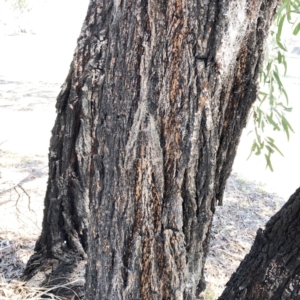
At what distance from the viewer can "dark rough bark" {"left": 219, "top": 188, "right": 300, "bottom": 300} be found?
125cm

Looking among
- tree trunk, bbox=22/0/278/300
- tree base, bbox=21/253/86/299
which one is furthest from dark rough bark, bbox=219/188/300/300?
tree base, bbox=21/253/86/299

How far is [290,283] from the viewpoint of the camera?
49.4 inches

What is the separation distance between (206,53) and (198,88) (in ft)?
0.30

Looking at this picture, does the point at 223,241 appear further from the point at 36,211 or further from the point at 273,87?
the point at 36,211

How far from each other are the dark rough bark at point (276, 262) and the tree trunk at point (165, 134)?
16 cm

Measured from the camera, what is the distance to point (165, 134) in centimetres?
116

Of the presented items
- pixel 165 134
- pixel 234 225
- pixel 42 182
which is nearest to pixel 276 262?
pixel 165 134

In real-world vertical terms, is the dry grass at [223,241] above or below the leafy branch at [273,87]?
below

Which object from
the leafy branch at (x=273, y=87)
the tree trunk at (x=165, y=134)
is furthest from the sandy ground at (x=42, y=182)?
the tree trunk at (x=165, y=134)

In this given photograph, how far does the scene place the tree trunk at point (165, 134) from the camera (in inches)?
42.8

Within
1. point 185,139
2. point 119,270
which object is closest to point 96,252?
point 119,270

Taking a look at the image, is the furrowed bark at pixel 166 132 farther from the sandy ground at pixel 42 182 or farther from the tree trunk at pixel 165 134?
the sandy ground at pixel 42 182

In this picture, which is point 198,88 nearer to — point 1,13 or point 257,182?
point 257,182

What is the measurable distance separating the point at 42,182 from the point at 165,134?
3.09m
